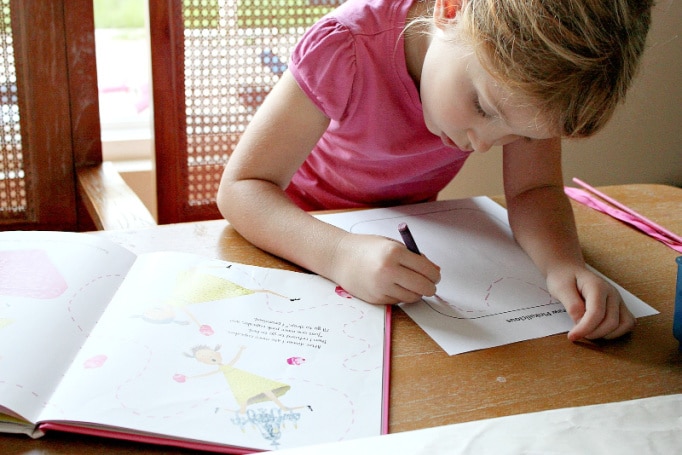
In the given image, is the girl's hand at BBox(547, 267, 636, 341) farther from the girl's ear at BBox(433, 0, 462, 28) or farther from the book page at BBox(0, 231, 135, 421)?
the book page at BBox(0, 231, 135, 421)

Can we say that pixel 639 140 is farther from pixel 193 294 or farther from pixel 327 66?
pixel 193 294

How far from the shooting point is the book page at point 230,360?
504mm

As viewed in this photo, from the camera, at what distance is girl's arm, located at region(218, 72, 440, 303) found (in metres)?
0.70

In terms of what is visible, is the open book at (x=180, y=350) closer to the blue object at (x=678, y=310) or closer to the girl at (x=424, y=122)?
the girl at (x=424, y=122)

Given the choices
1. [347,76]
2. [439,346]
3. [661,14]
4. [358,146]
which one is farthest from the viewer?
[661,14]

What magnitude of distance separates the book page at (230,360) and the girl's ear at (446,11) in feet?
0.94

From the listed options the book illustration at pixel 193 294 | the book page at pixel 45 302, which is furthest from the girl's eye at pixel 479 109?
the book page at pixel 45 302

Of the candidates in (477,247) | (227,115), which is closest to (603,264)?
(477,247)

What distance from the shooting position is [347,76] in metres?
0.90

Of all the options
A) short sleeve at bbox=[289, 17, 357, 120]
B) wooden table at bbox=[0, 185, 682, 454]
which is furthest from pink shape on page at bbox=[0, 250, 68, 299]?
short sleeve at bbox=[289, 17, 357, 120]

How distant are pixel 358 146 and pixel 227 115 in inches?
15.0

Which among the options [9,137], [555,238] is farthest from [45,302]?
[9,137]

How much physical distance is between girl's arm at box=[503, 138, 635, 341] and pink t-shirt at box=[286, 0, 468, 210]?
13cm

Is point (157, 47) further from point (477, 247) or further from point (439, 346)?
point (439, 346)
